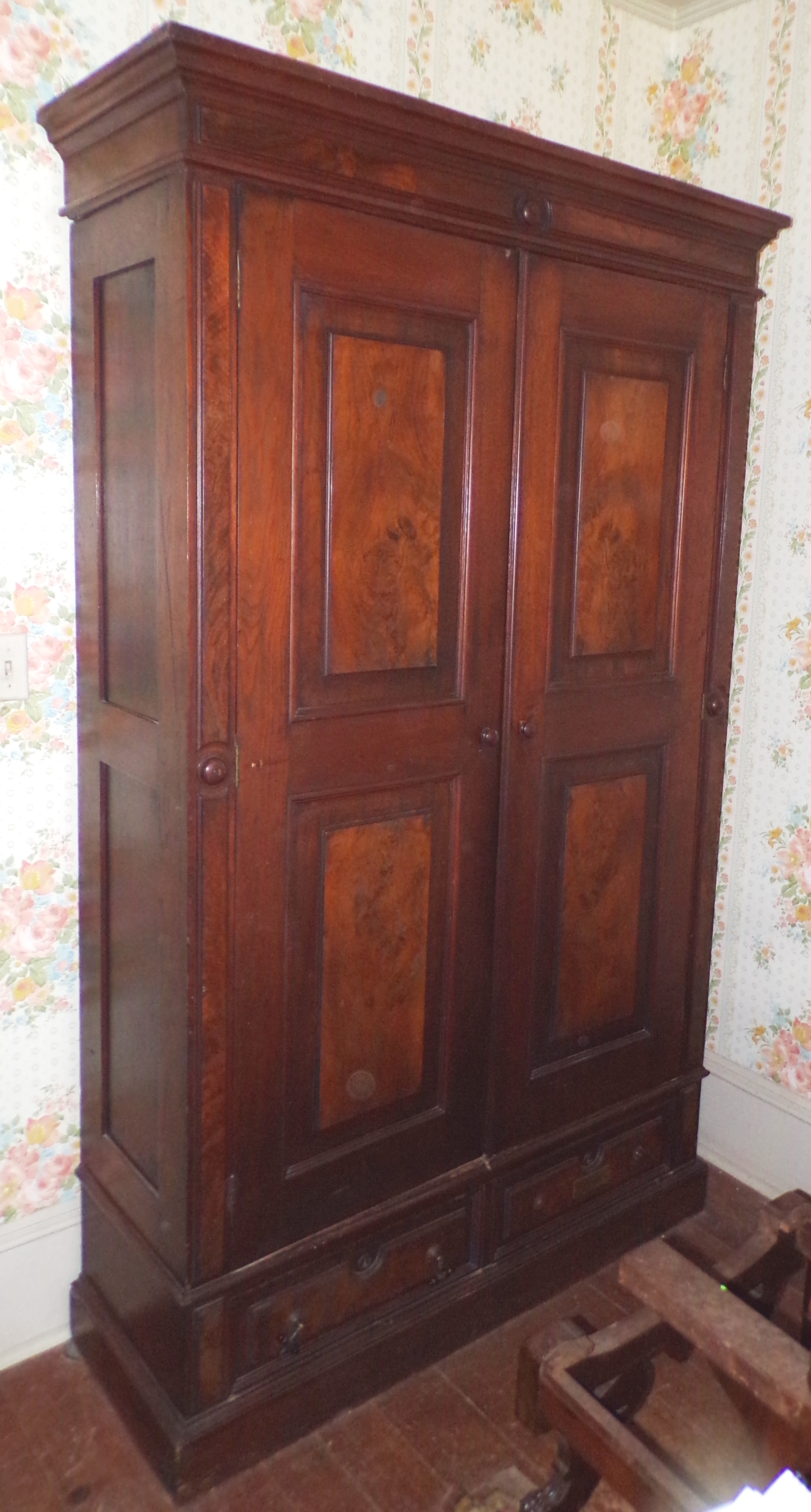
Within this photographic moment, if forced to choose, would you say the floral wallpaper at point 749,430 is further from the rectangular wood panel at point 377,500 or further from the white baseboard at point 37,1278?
the rectangular wood panel at point 377,500

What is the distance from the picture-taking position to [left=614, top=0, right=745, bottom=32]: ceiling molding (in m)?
2.29

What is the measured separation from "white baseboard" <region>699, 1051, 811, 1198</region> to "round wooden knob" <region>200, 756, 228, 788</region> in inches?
55.3

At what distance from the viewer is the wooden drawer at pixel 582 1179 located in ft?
6.55

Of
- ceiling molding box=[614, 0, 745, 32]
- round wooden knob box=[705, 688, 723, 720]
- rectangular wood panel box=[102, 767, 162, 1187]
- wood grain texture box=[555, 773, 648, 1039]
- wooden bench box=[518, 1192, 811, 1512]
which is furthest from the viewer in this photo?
ceiling molding box=[614, 0, 745, 32]

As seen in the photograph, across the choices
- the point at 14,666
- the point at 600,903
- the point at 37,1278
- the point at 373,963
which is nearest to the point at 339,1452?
the point at 37,1278

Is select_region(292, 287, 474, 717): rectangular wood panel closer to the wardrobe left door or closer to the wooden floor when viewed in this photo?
the wardrobe left door

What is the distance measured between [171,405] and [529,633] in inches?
25.5

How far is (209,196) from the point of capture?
1357mm

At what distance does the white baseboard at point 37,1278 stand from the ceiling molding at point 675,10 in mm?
2478

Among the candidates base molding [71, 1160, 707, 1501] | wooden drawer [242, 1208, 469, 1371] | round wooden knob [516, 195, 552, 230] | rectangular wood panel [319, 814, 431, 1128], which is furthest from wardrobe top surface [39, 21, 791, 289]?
base molding [71, 1160, 707, 1501]

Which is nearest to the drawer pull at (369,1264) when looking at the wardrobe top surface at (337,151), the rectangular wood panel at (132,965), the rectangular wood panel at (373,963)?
the rectangular wood panel at (373,963)

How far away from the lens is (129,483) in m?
1.58

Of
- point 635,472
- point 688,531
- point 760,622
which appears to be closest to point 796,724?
point 760,622

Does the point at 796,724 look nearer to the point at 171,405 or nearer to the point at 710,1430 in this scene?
the point at 710,1430
